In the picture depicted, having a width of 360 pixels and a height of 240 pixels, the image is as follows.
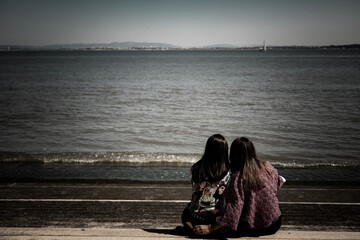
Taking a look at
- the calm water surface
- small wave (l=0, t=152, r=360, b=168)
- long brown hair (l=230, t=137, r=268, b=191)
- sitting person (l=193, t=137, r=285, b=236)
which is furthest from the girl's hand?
the calm water surface

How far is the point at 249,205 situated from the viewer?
121 inches

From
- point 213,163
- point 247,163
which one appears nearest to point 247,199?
point 247,163

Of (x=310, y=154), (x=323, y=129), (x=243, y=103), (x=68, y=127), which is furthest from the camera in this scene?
(x=243, y=103)

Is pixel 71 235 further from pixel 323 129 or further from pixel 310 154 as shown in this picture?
pixel 323 129

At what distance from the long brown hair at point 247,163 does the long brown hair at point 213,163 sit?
0.43ft

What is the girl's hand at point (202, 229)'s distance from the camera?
313 centimetres

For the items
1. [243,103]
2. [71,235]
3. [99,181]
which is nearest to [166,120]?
[243,103]

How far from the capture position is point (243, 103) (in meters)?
23.4

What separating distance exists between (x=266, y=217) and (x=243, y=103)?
20901 millimetres

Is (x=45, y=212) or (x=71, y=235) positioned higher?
(x=71, y=235)

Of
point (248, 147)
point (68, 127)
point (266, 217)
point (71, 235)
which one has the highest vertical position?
point (248, 147)

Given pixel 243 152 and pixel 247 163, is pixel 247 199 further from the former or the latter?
pixel 243 152

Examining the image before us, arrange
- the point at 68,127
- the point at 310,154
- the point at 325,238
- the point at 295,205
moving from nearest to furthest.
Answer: the point at 325,238, the point at 295,205, the point at 310,154, the point at 68,127

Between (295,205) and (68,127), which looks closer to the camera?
(295,205)
